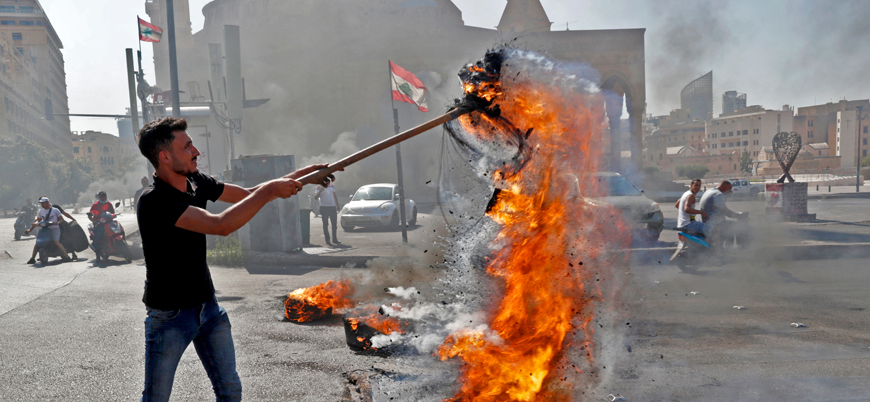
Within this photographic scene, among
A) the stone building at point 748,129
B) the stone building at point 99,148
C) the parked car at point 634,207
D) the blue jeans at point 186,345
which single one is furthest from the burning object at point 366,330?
the stone building at point 99,148

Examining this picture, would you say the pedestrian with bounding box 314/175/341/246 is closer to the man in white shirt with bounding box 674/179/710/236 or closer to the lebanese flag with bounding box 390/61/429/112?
the lebanese flag with bounding box 390/61/429/112

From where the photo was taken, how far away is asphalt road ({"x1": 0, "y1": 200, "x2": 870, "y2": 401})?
3871mm

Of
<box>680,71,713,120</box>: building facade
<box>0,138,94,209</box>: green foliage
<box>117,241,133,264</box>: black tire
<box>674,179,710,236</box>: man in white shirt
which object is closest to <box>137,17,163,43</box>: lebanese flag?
<box>117,241,133,264</box>: black tire

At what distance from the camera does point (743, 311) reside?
6047 millimetres

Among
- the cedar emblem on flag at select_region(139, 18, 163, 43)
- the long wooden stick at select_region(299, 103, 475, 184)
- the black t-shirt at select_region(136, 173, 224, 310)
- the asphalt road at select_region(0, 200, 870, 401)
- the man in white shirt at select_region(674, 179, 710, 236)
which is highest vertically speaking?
the cedar emblem on flag at select_region(139, 18, 163, 43)

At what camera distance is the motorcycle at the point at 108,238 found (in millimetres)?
10742

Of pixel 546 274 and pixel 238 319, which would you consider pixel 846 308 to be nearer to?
pixel 546 274

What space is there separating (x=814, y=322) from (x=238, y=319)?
6123 mm

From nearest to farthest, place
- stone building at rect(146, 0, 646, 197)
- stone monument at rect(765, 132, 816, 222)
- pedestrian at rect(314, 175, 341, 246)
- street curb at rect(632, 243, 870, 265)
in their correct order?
street curb at rect(632, 243, 870, 265) → pedestrian at rect(314, 175, 341, 246) → stone monument at rect(765, 132, 816, 222) → stone building at rect(146, 0, 646, 197)

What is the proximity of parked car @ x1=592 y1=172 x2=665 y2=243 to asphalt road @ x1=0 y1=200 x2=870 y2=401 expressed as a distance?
2963mm

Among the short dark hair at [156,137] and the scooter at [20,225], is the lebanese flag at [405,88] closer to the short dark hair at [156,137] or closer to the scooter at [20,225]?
the short dark hair at [156,137]

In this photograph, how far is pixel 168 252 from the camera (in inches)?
97.5

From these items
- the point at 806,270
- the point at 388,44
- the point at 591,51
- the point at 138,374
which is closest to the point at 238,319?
the point at 138,374

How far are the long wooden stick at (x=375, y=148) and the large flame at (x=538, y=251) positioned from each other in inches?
8.8
